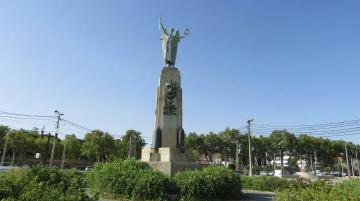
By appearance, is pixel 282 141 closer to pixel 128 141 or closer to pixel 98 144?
pixel 128 141

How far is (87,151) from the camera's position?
214 feet

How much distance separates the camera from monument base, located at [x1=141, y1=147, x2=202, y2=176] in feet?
51.6

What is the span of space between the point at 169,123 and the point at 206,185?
6.03 m

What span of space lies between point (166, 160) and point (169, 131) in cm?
210

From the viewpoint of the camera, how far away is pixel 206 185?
12766mm

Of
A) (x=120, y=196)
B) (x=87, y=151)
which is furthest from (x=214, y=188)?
(x=87, y=151)

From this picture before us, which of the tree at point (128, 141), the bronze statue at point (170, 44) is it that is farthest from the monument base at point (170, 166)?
the tree at point (128, 141)

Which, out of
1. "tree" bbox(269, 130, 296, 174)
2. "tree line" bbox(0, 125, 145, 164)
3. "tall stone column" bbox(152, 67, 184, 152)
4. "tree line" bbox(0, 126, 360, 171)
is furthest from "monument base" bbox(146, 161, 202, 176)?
"tree" bbox(269, 130, 296, 174)

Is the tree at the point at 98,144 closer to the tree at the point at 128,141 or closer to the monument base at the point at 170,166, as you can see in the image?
the tree at the point at 128,141

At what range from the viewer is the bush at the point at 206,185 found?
12.7 metres

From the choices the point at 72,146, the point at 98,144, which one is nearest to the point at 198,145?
the point at 98,144

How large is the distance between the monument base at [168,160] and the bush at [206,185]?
2.27 meters

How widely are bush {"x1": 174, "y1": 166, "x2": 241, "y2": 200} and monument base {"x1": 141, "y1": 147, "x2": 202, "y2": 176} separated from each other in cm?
227

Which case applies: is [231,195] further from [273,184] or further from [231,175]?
[273,184]
